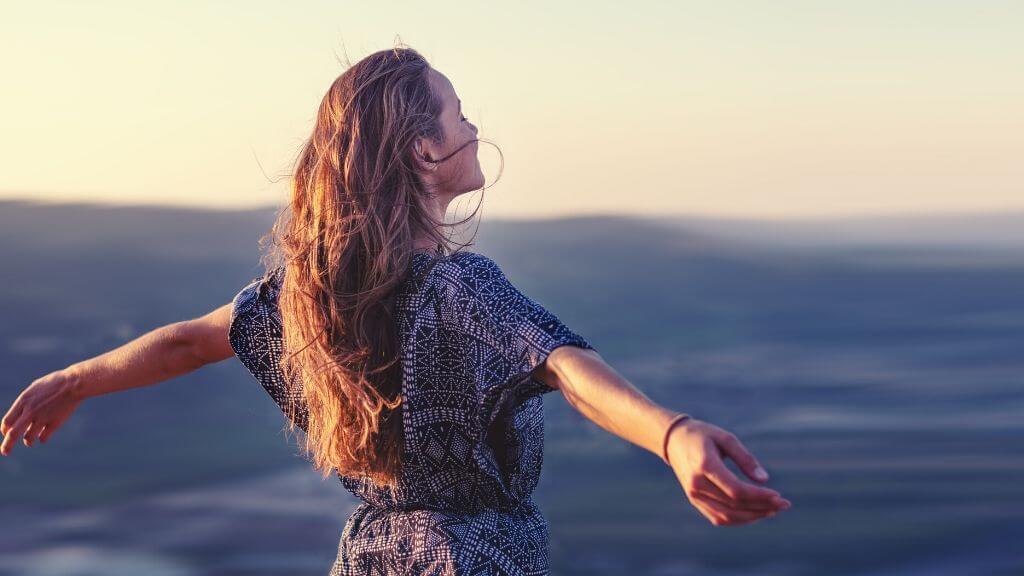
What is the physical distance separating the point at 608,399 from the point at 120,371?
1270 millimetres

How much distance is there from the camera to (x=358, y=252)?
84.8 inches

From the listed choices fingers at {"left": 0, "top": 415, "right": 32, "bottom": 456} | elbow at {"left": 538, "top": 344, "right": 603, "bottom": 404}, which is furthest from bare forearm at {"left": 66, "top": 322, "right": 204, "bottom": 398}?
elbow at {"left": 538, "top": 344, "right": 603, "bottom": 404}

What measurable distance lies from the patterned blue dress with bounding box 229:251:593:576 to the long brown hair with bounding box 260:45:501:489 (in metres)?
0.04

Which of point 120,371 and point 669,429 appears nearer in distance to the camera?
point 669,429

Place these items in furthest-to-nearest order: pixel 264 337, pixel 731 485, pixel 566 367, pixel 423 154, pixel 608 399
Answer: pixel 264 337 → pixel 423 154 → pixel 566 367 → pixel 608 399 → pixel 731 485

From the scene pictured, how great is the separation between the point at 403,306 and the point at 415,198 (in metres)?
0.20

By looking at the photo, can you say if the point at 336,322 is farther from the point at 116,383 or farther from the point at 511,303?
the point at 116,383

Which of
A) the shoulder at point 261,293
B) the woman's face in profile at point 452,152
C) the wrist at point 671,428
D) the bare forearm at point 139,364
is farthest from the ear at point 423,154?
the wrist at point 671,428

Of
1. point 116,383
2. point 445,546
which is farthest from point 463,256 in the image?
point 116,383

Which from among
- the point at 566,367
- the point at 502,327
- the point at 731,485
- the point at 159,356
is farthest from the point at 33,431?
the point at 731,485

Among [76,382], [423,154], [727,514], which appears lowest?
[727,514]

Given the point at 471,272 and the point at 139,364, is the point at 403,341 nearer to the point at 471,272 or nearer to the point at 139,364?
the point at 471,272

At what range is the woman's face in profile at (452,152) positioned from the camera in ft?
7.28

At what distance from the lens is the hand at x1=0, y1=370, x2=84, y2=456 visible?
8.64 feet
